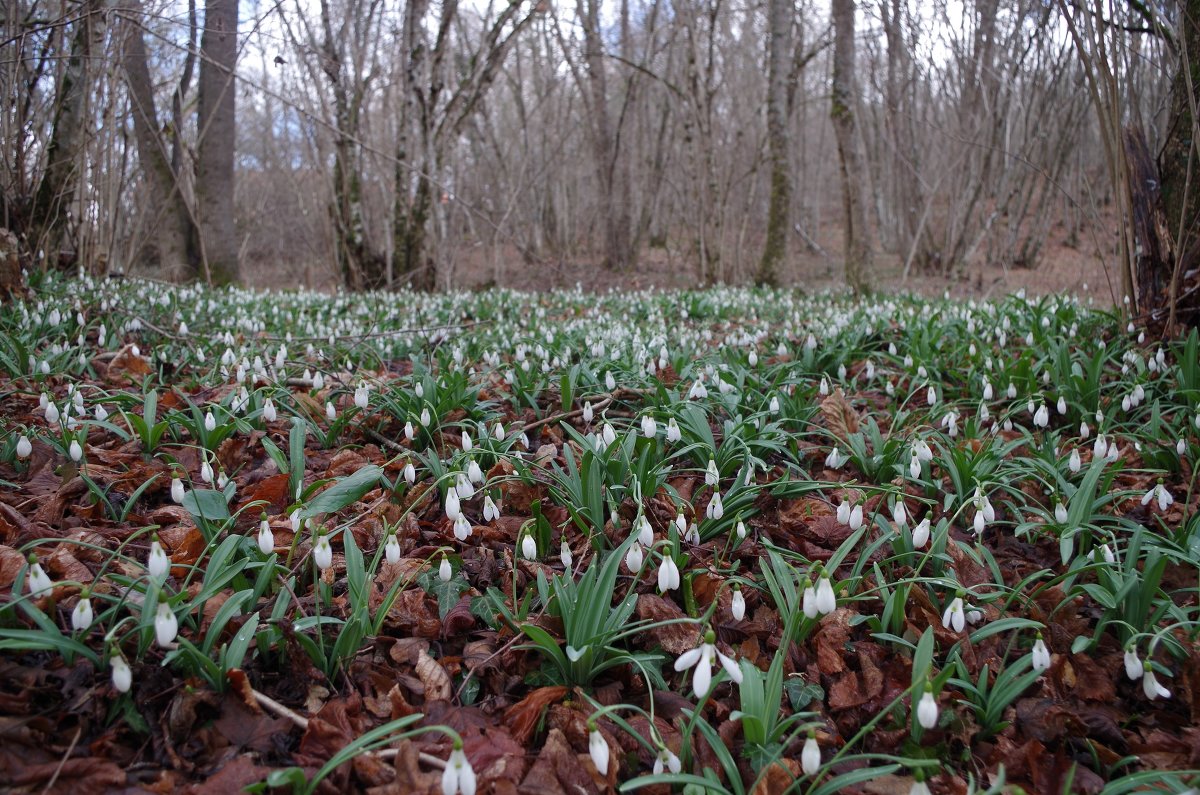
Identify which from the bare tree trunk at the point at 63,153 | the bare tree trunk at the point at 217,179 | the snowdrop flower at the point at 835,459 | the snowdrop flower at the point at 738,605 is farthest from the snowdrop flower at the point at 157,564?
the bare tree trunk at the point at 217,179

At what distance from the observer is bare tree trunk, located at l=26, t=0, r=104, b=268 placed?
5.91 metres

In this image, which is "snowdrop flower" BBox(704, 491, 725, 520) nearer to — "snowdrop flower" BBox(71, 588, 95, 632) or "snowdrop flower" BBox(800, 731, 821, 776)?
"snowdrop flower" BBox(800, 731, 821, 776)

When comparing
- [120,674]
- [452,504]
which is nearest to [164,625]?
[120,674]

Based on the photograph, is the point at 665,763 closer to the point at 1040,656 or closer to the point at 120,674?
the point at 1040,656

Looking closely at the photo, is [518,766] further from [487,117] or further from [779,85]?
[487,117]

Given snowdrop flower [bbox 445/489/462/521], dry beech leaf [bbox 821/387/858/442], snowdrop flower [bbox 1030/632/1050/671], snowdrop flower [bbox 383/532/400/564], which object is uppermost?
dry beech leaf [bbox 821/387/858/442]

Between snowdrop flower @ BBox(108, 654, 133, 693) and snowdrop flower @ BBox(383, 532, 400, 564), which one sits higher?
snowdrop flower @ BBox(383, 532, 400, 564)

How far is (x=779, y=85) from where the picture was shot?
1023 cm

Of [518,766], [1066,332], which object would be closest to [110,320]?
[518,766]

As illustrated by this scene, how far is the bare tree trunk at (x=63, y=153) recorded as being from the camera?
591 centimetres

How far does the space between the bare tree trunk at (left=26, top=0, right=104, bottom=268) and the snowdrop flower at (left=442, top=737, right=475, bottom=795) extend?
635 centimetres

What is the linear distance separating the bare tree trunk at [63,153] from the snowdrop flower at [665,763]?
653 cm

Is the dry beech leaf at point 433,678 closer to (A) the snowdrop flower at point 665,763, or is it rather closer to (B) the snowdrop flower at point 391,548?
(B) the snowdrop flower at point 391,548

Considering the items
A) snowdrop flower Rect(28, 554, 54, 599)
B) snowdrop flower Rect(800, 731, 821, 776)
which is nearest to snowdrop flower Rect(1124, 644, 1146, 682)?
snowdrop flower Rect(800, 731, 821, 776)
